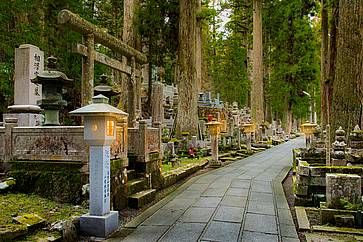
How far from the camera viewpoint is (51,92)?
7.66 m

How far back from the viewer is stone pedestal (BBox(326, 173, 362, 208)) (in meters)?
5.34

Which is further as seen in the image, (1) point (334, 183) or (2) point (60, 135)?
(2) point (60, 135)

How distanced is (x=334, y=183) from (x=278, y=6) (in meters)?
19.6

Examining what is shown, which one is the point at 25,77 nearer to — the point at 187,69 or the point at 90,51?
the point at 90,51

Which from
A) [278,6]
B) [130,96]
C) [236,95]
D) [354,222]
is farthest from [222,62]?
[354,222]

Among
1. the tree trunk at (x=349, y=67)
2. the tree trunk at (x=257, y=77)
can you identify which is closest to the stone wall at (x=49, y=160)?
the tree trunk at (x=349, y=67)

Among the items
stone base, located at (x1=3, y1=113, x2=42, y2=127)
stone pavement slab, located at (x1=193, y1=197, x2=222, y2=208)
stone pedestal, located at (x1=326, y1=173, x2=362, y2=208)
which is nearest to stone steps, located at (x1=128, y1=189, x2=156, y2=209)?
stone pavement slab, located at (x1=193, y1=197, x2=222, y2=208)

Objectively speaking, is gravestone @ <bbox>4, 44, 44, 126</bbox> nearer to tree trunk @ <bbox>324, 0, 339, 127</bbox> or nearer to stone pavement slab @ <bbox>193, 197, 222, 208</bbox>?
stone pavement slab @ <bbox>193, 197, 222, 208</bbox>

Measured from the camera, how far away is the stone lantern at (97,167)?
5.05m

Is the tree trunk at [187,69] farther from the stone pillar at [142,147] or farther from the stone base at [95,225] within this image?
the stone base at [95,225]

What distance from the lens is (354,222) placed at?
5172 mm

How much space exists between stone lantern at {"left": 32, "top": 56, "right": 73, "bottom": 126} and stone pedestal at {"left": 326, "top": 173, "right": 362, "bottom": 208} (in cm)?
540

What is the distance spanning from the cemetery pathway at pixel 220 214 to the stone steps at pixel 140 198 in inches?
10.9

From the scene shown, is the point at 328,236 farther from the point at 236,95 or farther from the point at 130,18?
the point at 236,95
